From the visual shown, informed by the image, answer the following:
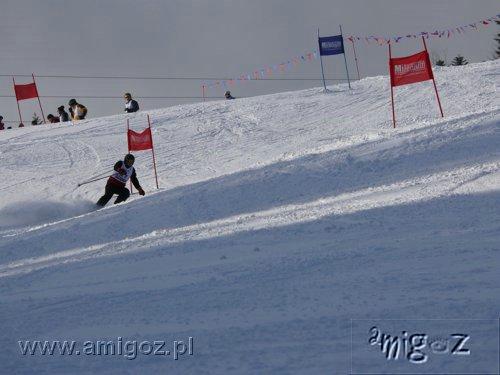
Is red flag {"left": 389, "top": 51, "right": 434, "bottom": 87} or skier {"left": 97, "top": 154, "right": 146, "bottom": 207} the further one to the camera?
red flag {"left": 389, "top": 51, "right": 434, "bottom": 87}

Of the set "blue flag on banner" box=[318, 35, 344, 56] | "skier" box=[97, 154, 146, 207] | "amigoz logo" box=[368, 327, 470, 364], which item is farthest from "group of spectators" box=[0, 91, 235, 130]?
"amigoz logo" box=[368, 327, 470, 364]

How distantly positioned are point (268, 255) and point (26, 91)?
23874 millimetres

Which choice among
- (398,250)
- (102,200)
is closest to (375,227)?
(398,250)

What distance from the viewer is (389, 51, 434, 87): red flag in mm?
16781

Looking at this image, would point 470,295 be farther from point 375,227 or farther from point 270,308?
point 375,227

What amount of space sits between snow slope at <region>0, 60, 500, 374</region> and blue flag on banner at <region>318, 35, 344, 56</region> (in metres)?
8.50

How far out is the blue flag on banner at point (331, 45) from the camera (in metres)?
26.6

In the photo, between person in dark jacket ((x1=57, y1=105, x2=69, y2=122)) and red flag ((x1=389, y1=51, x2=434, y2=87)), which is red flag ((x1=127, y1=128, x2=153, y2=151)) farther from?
person in dark jacket ((x1=57, y1=105, x2=69, y2=122))

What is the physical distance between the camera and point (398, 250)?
27.5ft

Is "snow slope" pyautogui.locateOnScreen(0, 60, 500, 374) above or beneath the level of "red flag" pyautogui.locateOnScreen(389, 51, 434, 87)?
beneath

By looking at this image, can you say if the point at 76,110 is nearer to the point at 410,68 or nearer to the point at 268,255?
the point at 410,68

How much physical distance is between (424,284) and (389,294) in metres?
0.38

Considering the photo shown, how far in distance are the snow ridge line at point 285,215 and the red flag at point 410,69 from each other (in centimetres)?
499

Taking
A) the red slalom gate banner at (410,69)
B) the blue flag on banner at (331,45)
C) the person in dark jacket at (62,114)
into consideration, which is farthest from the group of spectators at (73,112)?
the red slalom gate banner at (410,69)
